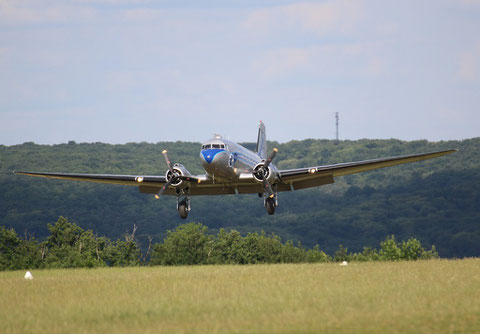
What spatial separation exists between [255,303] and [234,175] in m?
16.9

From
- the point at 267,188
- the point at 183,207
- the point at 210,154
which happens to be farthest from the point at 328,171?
the point at 183,207

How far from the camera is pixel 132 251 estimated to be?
80.9 meters

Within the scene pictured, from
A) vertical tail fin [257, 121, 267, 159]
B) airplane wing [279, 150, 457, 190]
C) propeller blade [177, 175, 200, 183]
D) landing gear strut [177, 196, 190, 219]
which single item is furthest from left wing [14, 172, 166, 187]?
vertical tail fin [257, 121, 267, 159]

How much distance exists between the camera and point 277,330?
23047 mm

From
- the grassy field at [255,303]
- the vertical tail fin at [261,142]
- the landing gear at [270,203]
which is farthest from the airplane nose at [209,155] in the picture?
the vertical tail fin at [261,142]

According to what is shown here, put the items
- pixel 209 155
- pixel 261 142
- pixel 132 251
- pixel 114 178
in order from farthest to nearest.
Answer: pixel 132 251 < pixel 261 142 < pixel 114 178 < pixel 209 155

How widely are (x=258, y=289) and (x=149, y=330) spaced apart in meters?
10.1

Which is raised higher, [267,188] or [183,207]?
[267,188]

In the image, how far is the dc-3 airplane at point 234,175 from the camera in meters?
43.2

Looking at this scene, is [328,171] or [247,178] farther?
[328,171]

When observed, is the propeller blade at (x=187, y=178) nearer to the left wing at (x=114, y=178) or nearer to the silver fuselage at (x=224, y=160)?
the silver fuselage at (x=224, y=160)

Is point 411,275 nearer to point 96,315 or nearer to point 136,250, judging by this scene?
point 96,315

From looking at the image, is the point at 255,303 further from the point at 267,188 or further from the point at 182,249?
the point at 182,249

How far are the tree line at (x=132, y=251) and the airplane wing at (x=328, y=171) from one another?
26321 millimetres
